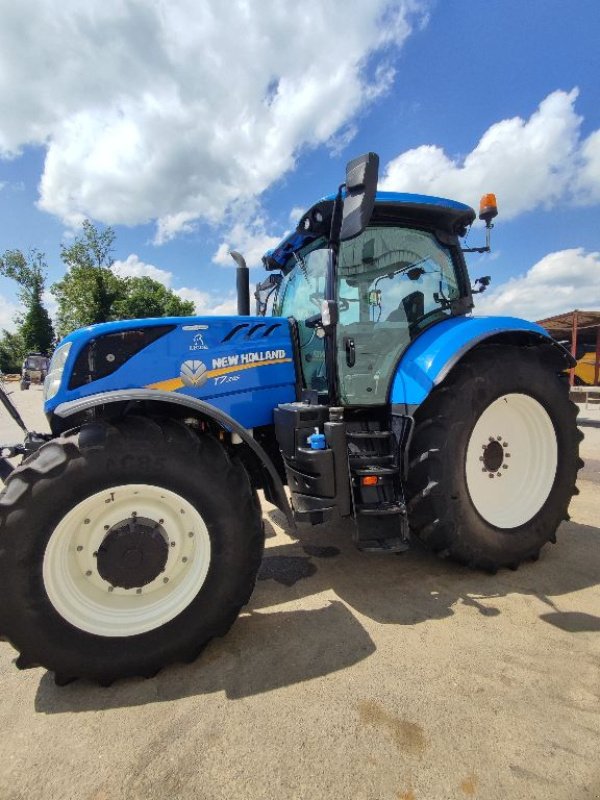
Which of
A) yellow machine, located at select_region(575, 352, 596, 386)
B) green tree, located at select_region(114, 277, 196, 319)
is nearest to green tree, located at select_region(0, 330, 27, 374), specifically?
green tree, located at select_region(114, 277, 196, 319)

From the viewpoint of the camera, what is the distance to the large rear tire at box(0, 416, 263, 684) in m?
1.91

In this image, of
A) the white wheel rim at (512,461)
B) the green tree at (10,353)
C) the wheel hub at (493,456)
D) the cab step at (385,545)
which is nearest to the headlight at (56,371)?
the cab step at (385,545)

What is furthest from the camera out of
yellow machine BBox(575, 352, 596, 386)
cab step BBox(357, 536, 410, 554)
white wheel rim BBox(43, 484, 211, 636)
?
yellow machine BBox(575, 352, 596, 386)

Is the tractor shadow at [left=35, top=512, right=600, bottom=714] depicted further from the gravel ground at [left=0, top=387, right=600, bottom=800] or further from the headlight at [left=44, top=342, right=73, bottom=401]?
the headlight at [left=44, top=342, right=73, bottom=401]

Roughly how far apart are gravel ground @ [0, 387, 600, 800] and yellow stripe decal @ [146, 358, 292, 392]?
1.37 m

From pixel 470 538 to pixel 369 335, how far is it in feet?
4.85

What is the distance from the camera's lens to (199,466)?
2.15 metres

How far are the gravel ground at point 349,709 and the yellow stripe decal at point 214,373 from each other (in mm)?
1373

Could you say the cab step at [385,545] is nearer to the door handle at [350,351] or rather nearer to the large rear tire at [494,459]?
the large rear tire at [494,459]

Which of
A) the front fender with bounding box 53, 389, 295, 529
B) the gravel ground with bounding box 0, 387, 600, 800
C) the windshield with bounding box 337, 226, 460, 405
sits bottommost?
the gravel ground with bounding box 0, 387, 600, 800

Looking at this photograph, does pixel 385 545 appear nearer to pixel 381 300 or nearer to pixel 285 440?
pixel 285 440

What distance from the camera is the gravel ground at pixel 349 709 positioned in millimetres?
1515

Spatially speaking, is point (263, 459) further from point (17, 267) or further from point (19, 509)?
point (17, 267)

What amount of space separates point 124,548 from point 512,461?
2611 millimetres
